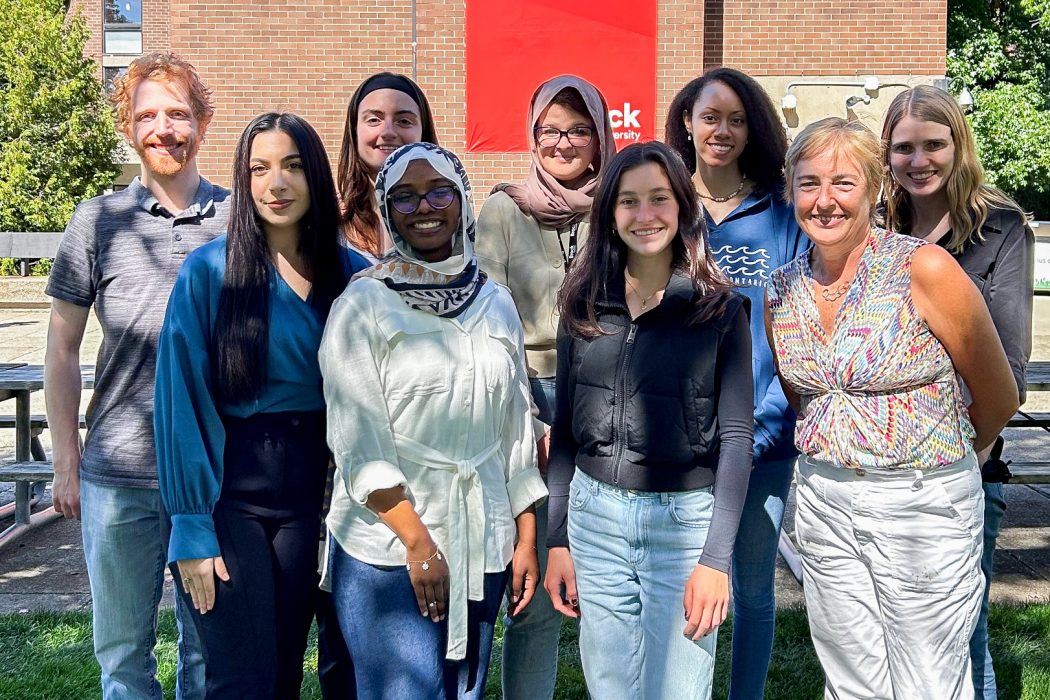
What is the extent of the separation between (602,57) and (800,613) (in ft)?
32.4

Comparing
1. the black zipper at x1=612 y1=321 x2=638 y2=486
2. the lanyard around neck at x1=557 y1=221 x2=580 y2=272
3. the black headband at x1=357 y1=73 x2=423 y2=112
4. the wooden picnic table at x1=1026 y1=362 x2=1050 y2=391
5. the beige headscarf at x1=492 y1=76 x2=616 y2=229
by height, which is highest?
the black headband at x1=357 y1=73 x2=423 y2=112

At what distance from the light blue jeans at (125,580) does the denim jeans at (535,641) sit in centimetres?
93

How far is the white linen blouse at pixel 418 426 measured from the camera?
7.59 ft

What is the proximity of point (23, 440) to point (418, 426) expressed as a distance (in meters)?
4.82

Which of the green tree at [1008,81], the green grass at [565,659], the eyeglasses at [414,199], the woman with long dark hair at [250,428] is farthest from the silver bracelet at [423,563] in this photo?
the green tree at [1008,81]

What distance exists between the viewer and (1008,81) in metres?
26.0

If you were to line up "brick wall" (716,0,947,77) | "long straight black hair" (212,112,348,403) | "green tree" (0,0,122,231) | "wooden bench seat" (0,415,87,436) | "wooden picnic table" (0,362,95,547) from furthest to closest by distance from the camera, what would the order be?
"green tree" (0,0,122,231) < "brick wall" (716,0,947,77) < "wooden bench seat" (0,415,87,436) < "wooden picnic table" (0,362,95,547) < "long straight black hair" (212,112,348,403)

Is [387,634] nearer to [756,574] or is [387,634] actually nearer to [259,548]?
[259,548]

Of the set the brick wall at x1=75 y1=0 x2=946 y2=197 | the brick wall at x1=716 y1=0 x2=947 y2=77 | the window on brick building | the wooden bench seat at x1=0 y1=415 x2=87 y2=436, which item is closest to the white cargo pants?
the wooden bench seat at x1=0 y1=415 x2=87 y2=436

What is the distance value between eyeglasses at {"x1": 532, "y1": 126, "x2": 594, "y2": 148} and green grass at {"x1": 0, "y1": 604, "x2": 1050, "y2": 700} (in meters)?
2.23

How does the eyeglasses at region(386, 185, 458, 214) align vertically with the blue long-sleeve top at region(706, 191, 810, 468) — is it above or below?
above

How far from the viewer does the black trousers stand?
2436 mm

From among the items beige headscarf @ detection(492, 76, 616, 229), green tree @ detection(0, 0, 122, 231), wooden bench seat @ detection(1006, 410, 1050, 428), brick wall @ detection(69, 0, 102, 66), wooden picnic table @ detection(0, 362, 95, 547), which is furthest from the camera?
brick wall @ detection(69, 0, 102, 66)

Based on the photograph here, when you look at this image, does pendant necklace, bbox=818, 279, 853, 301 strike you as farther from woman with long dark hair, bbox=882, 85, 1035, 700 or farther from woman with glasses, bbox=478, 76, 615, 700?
woman with glasses, bbox=478, 76, 615, 700
